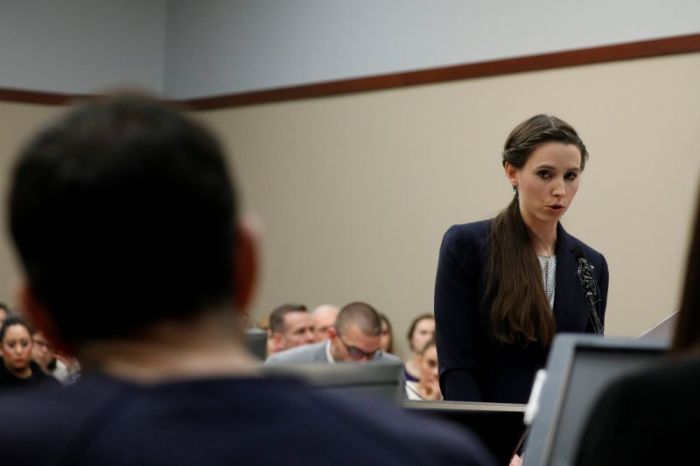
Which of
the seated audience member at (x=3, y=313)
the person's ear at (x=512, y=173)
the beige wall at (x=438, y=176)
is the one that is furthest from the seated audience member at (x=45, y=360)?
the person's ear at (x=512, y=173)

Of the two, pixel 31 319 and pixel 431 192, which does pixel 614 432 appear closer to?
pixel 31 319

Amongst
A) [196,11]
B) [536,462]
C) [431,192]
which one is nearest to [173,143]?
[536,462]

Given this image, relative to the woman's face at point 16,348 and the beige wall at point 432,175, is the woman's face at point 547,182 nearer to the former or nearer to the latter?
the beige wall at point 432,175

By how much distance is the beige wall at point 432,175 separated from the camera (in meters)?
7.12

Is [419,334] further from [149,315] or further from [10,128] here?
[149,315]

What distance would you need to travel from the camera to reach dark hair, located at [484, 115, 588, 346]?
3.06m

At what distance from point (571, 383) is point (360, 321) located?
494cm

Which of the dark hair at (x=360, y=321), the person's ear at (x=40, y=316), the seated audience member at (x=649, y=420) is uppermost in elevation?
the person's ear at (x=40, y=316)

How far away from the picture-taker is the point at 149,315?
1092 mm

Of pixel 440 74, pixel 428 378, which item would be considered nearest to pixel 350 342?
pixel 428 378

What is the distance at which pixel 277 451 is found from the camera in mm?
1054

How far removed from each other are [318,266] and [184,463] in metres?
8.63

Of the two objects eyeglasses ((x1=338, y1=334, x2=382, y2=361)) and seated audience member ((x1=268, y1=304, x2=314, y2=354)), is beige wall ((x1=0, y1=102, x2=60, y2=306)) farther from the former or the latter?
eyeglasses ((x1=338, y1=334, x2=382, y2=361))

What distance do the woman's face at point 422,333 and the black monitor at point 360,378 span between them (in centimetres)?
615
